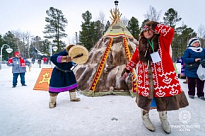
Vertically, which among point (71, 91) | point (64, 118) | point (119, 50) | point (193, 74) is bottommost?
point (64, 118)

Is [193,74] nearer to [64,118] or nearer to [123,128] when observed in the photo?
[123,128]

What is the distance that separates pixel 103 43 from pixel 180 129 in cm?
312

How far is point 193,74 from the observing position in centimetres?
279

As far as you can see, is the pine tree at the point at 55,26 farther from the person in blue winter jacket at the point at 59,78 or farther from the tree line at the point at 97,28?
the person in blue winter jacket at the point at 59,78

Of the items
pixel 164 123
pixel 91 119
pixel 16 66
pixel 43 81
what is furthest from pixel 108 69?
pixel 16 66

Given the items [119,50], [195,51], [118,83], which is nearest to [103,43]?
[119,50]

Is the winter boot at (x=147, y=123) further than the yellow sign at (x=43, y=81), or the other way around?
the yellow sign at (x=43, y=81)

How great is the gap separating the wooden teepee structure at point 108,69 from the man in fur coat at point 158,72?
1591 mm

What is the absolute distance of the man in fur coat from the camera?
1.39m

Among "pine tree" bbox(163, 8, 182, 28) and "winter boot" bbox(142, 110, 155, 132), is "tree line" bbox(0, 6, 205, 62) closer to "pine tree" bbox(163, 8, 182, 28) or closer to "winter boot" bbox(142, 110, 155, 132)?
"pine tree" bbox(163, 8, 182, 28)

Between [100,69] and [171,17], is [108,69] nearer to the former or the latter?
[100,69]

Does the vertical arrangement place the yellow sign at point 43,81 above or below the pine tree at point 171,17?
Result: below

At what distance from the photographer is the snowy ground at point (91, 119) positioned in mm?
1643

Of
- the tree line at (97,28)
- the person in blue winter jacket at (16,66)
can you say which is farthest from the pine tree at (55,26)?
the person in blue winter jacket at (16,66)
